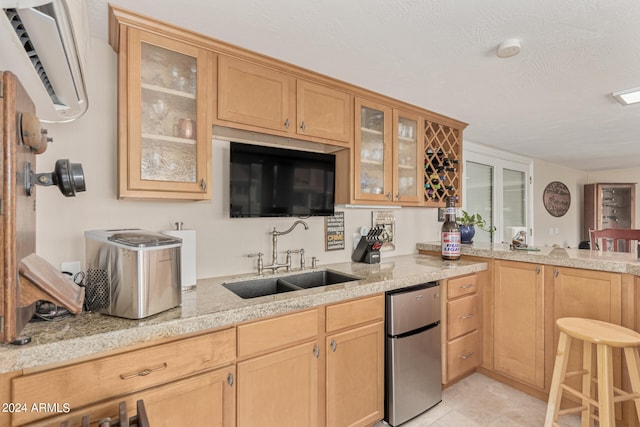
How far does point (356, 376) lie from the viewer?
1.75 m

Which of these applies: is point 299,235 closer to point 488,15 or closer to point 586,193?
point 488,15

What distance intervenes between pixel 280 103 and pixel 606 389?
2306mm

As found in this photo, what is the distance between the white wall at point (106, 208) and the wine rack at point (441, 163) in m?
1.59

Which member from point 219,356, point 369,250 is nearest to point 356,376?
point 219,356

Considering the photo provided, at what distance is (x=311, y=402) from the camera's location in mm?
1586

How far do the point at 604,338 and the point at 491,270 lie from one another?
95 cm

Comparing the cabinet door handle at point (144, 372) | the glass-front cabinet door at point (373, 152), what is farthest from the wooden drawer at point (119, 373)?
the glass-front cabinet door at point (373, 152)

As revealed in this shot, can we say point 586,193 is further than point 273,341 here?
Yes

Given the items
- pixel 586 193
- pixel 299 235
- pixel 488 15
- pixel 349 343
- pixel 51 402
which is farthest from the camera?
pixel 586 193

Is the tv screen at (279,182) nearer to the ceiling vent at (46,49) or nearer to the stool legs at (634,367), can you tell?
the ceiling vent at (46,49)

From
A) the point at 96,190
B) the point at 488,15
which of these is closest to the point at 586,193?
the point at 488,15

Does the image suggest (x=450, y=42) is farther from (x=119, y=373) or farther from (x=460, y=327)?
(x=119, y=373)

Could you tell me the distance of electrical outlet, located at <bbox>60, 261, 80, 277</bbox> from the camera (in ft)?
4.87

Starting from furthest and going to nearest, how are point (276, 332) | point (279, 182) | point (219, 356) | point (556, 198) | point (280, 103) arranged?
1. point (556, 198)
2. point (279, 182)
3. point (280, 103)
4. point (276, 332)
5. point (219, 356)
